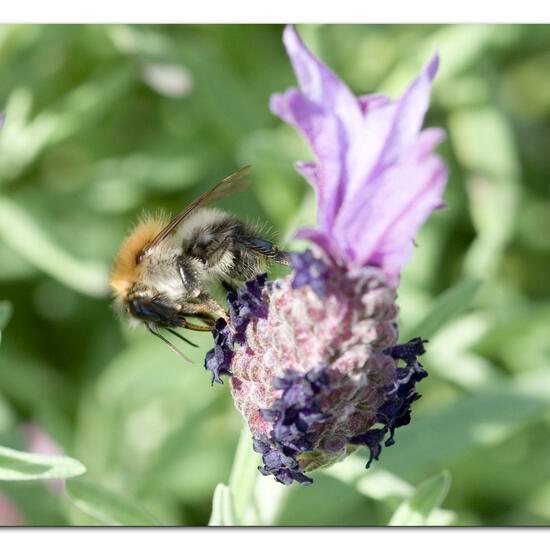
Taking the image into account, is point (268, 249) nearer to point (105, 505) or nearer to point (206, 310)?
point (206, 310)

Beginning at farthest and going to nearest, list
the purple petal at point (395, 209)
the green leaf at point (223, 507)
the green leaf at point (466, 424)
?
1. the green leaf at point (466, 424)
2. the green leaf at point (223, 507)
3. the purple petal at point (395, 209)

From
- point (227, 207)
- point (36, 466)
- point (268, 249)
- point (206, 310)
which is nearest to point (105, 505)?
point (36, 466)

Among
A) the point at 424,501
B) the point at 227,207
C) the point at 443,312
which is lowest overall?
the point at 424,501

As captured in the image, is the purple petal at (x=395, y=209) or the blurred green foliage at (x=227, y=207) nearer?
the purple petal at (x=395, y=209)

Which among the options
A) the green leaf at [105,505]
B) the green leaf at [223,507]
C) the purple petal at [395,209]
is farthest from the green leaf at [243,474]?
the purple petal at [395,209]

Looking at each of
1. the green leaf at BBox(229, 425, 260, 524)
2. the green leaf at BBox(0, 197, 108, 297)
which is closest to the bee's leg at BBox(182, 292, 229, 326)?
the green leaf at BBox(229, 425, 260, 524)

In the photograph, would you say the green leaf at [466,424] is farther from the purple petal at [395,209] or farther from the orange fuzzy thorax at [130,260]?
the purple petal at [395,209]
